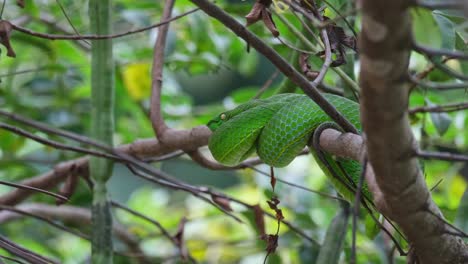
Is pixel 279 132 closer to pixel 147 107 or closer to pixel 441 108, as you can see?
pixel 441 108

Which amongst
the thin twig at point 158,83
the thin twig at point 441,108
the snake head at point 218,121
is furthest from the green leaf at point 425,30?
the thin twig at point 158,83

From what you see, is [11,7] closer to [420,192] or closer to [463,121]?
[463,121]

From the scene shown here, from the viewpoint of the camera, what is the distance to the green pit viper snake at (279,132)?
1.41 metres

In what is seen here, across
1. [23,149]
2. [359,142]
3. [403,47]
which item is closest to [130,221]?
[23,149]

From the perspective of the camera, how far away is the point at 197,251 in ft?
10.1

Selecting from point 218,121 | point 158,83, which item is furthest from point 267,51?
point 158,83

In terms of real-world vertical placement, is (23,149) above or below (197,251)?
above

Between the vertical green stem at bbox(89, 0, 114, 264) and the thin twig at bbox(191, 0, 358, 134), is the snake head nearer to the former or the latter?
the vertical green stem at bbox(89, 0, 114, 264)

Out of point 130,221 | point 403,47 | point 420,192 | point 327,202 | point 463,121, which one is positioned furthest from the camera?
point 130,221

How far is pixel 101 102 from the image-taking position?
1.85m

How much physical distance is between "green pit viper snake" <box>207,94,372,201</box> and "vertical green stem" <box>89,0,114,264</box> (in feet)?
1.11

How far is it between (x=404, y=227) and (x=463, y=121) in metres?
1.71

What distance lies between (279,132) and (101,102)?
0.60m

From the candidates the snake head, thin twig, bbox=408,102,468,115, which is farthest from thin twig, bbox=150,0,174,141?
thin twig, bbox=408,102,468,115
